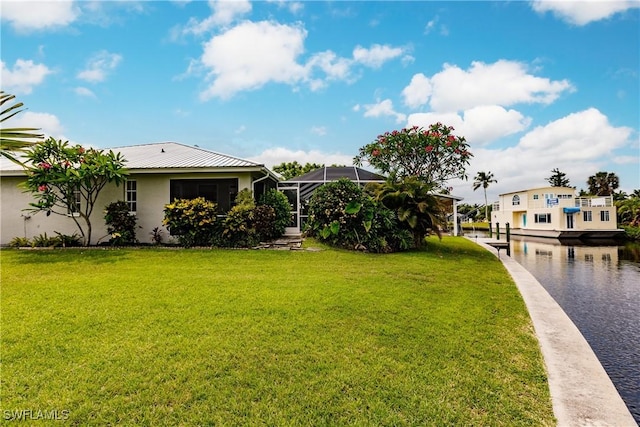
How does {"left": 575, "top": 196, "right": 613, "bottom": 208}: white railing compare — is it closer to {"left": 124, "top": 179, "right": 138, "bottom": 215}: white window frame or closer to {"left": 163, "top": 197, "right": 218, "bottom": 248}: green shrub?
{"left": 163, "top": 197, "right": 218, "bottom": 248}: green shrub

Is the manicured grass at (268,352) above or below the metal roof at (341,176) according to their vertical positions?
below

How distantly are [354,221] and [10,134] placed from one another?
32.8 ft

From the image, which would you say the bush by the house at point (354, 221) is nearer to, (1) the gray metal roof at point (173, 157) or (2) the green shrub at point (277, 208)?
(2) the green shrub at point (277, 208)

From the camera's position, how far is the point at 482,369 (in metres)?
3.45

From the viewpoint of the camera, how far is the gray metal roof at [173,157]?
12792mm

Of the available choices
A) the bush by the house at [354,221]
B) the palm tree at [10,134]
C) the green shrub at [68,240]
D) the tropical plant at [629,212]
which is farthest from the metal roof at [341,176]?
the tropical plant at [629,212]

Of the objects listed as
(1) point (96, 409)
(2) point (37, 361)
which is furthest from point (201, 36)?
(1) point (96, 409)

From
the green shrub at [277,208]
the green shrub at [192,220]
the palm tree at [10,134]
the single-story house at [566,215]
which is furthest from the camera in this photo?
the single-story house at [566,215]

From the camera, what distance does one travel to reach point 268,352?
368cm

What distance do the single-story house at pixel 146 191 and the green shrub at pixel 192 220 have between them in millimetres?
1022

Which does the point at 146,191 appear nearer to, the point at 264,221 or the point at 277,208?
the point at 264,221

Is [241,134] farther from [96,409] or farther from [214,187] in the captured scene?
[96,409]

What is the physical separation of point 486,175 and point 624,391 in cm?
5927

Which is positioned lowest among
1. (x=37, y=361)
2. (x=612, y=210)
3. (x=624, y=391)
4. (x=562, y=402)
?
(x=624, y=391)
